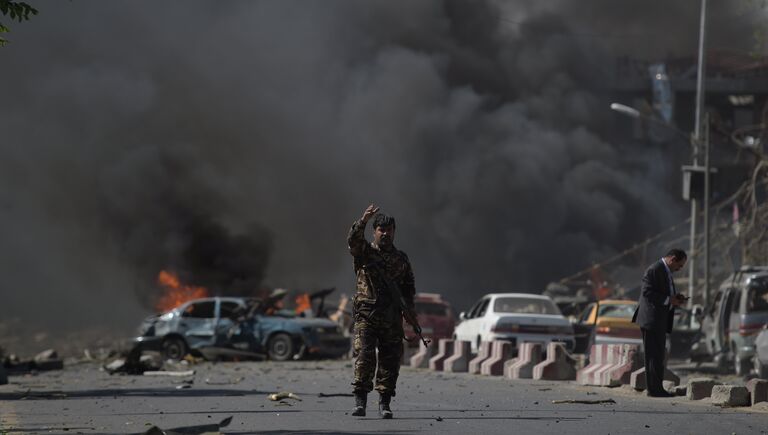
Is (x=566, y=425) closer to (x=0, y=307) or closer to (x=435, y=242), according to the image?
(x=435, y=242)

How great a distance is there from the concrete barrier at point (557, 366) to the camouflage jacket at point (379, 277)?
8.69m

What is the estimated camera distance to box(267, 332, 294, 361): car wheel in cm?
2886

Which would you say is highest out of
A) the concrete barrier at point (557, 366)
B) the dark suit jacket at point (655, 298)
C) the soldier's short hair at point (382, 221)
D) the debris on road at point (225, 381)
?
the soldier's short hair at point (382, 221)

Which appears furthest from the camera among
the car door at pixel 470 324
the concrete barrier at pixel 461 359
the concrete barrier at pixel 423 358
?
the car door at pixel 470 324

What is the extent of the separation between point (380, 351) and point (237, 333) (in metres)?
17.8

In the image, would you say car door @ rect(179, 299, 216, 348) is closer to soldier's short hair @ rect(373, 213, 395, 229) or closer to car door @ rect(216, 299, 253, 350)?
car door @ rect(216, 299, 253, 350)

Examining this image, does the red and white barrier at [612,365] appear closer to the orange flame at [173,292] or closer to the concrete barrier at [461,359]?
the concrete barrier at [461,359]

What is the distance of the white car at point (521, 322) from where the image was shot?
24141 millimetres

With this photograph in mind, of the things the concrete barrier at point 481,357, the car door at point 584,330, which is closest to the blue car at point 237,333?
the car door at point 584,330

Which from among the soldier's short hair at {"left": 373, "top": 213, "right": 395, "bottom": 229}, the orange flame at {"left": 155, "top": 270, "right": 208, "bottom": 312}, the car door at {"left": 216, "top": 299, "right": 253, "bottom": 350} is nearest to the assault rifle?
the soldier's short hair at {"left": 373, "top": 213, "right": 395, "bottom": 229}

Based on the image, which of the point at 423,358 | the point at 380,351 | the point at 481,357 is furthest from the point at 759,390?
the point at 423,358

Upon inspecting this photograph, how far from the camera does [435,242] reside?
182 feet

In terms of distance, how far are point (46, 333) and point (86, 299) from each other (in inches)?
340

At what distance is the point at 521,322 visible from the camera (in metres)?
24.2
